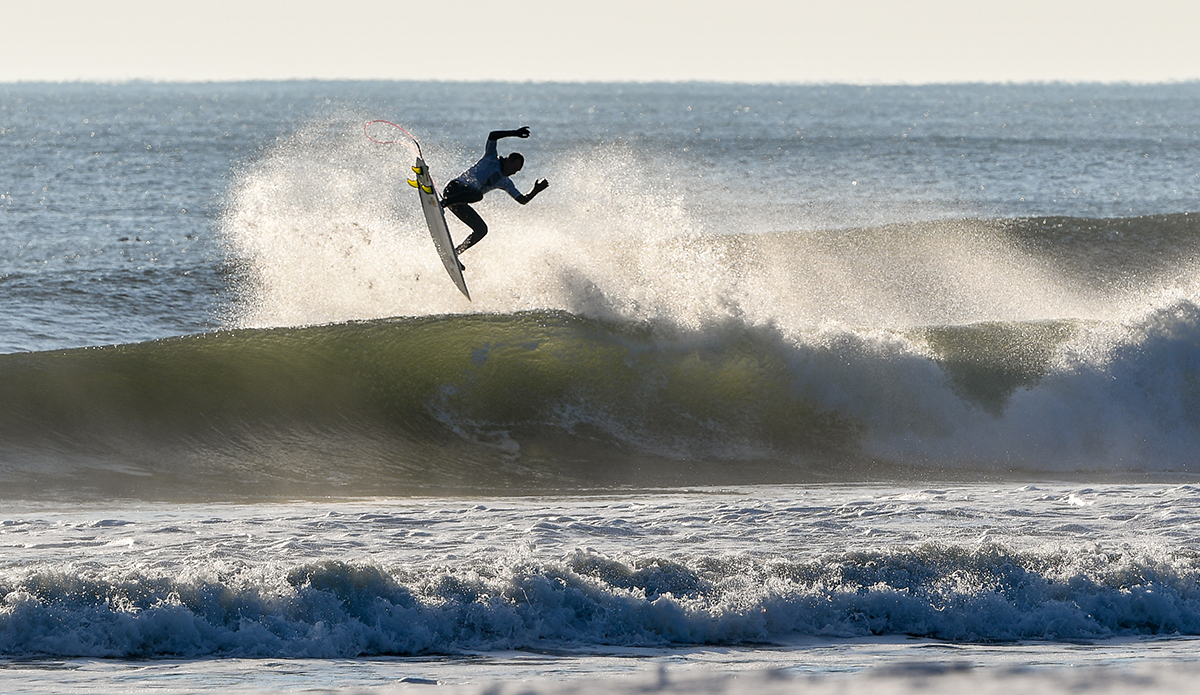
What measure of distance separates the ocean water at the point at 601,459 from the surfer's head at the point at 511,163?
2116 mm

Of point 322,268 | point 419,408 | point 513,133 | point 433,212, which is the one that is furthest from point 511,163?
point 322,268

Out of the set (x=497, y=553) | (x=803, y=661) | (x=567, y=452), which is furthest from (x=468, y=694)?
(x=567, y=452)

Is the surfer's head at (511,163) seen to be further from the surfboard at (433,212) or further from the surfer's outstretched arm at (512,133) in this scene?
the surfboard at (433,212)

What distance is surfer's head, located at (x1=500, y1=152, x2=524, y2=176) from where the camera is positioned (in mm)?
10781

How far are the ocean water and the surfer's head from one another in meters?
2.12

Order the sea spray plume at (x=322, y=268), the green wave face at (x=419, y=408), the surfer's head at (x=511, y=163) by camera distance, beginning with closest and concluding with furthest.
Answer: the green wave face at (x=419, y=408)
the surfer's head at (x=511, y=163)
the sea spray plume at (x=322, y=268)

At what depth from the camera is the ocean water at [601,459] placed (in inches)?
215

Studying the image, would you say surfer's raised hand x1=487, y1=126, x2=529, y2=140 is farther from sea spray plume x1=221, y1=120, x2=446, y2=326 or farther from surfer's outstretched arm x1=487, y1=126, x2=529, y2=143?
sea spray plume x1=221, y1=120, x2=446, y2=326

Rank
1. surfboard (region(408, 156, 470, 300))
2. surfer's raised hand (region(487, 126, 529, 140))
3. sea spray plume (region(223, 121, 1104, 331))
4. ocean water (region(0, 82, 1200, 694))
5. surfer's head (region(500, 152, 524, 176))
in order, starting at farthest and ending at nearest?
sea spray plume (region(223, 121, 1104, 331)) → surfboard (region(408, 156, 470, 300)) → surfer's head (region(500, 152, 524, 176)) → surfer's raised hand (region(487, 126, 529, 140)) → ocean water (region(0, 82, 1200, 694))

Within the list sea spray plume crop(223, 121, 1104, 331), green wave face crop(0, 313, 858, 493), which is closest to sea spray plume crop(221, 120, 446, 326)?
sea spray plume crop(223, 121, 1104, 331)

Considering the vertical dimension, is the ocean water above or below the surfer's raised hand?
below

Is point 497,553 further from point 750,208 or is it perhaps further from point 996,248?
point 750,208

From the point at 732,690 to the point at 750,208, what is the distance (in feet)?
107

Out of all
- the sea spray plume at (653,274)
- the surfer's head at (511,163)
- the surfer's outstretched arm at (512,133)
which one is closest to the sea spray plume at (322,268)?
the sea spray plume at (653,274)
